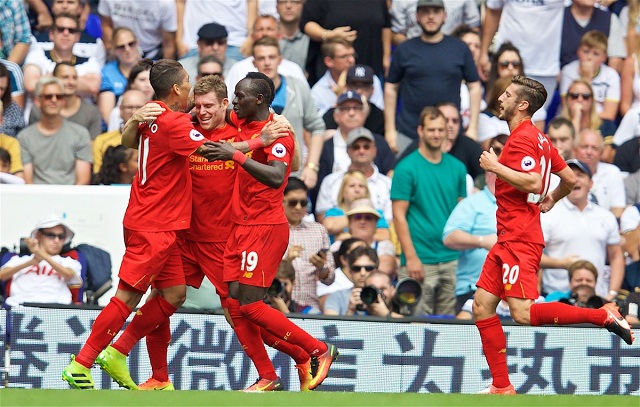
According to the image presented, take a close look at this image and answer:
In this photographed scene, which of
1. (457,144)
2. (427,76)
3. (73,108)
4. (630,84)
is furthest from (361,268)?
(630,84)

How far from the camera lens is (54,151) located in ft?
45.5

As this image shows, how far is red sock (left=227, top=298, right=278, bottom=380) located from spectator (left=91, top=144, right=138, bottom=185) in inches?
146

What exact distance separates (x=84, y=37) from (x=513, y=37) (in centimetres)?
477

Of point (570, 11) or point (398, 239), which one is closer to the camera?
point (398, 239)

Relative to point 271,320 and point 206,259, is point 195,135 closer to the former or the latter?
point 206,259

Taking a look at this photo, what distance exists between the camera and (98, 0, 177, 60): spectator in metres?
15.5

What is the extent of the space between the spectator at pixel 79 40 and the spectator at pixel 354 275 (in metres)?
4.47

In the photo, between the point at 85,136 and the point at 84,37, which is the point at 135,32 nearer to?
the point at 84,37

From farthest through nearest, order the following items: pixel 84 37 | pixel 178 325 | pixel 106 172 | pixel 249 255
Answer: pixel 84 37 → pixel 106 172 → pixel 178 325 → pixel 249 255

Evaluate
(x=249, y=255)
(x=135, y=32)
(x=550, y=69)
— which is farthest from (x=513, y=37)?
(x=249, y=255)

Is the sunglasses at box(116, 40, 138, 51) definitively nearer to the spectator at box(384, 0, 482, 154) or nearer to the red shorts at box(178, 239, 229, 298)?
the spectator at box(384, 0, 482, 154)

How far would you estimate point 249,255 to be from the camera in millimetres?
9352

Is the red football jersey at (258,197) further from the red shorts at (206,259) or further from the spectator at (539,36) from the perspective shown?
the spectator at (539,36)

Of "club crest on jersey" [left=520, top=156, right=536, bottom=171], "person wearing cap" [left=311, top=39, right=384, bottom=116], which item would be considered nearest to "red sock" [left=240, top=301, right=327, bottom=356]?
"club crest on jersey" [left=520, top=156, right=536, bottom=171]
